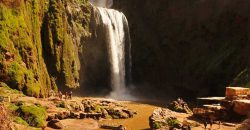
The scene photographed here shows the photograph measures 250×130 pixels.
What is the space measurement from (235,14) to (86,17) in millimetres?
29490

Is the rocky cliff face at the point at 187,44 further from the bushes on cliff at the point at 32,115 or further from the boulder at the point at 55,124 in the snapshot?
the bushes on cliff at the point at 32,115

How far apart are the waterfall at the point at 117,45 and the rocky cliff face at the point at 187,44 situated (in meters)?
2.34

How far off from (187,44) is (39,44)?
112 ft

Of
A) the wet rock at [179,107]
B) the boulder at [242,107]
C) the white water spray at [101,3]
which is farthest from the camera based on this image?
the white water spray at [101,3]

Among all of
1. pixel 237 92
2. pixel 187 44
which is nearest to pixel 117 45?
pixel 187 44

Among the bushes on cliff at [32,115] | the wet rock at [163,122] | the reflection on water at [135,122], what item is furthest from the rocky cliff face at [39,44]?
the wet rock at [163,122]

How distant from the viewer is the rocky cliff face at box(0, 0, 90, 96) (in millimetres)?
48953

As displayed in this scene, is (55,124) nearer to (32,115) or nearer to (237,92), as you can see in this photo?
(32,115)

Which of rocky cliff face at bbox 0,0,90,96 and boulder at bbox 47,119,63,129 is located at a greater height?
rocky cliff face at bbox 0,0,90,96

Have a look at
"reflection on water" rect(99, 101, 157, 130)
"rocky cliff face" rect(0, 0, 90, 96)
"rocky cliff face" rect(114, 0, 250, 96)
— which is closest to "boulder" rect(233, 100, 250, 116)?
"reflection on water" rect(99, 101, 157, 130)

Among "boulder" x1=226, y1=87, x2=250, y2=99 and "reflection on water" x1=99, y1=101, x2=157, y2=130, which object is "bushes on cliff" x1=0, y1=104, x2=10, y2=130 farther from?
"boulder" x1=226, y1=87, x2=250, y2=99

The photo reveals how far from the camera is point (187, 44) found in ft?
259

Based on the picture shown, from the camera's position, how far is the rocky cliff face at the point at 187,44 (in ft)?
225

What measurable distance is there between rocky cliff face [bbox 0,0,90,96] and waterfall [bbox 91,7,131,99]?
7.35 metres
